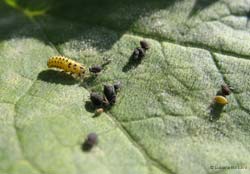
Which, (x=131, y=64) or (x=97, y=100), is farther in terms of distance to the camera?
(x=131, y=64)

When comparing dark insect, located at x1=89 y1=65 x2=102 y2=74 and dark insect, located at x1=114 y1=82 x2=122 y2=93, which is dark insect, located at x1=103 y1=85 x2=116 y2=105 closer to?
dark insect, located at x1=114 y1=82 x2=122 y2=93

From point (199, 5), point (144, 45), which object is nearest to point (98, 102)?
point (144, 45)

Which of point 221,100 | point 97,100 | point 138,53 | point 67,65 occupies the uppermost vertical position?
point 67,65

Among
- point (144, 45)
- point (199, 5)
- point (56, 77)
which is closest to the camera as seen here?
point (56, 77)

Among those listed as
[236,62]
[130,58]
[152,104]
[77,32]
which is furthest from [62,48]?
[236,62]

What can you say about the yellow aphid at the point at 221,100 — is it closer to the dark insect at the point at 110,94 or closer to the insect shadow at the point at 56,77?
the dark insect at the point at 110,94

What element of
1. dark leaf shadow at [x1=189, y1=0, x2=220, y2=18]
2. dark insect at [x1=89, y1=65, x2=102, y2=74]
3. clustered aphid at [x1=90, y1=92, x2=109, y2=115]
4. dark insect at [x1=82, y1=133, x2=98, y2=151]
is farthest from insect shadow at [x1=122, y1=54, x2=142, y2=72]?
dark insect at [x1=82, y1=133, x2=98, y2=151]

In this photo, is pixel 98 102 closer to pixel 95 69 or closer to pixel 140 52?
pixel 95 69
